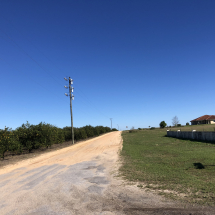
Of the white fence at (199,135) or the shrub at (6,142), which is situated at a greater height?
the shrub at (6,142)

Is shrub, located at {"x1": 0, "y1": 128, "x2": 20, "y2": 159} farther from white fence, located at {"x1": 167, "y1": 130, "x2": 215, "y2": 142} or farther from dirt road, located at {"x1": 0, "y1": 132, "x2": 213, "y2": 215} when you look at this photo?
white fence, located at {"x1": 167, "y1": 130, "x2": 215, "y2": 142}

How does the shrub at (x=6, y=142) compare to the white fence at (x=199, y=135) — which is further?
the white fence at (x=199, y=135)

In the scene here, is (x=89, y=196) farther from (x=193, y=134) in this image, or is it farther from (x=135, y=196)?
(x=193, y=134)

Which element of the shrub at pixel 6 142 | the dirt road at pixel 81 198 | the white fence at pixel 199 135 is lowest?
the dirt road at pixel 81 198

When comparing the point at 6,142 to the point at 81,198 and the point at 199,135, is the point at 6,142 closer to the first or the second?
the point at 81,198

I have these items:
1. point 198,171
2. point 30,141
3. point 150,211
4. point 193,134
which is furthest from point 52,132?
point 193,134

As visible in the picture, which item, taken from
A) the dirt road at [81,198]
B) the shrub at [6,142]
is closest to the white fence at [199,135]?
the dirt road at [81,198]

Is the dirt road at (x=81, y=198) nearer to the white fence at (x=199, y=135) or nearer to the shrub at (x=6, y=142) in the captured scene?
the shrub at (x=6, y=142)

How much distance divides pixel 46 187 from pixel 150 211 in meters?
3.88

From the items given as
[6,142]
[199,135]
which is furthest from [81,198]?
[199,135]

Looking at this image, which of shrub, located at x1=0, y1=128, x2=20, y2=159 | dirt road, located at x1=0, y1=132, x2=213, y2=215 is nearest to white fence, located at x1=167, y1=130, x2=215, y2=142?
dirt road, located at x1=0, y1=132, x2=213, y2=215

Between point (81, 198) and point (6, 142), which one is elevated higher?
point (6, 142)

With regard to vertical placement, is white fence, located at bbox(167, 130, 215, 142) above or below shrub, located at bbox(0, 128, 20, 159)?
below

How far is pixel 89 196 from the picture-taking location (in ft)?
17.0
